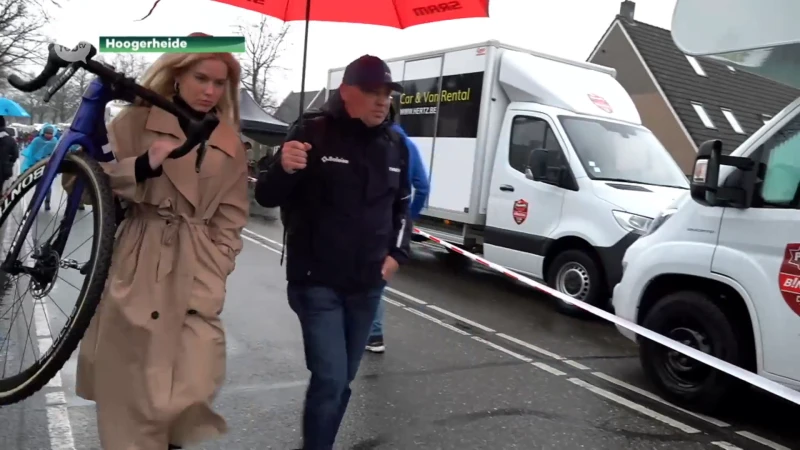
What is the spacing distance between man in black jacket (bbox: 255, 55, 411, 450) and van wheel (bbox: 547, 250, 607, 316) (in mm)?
5135

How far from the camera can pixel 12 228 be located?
2.70m

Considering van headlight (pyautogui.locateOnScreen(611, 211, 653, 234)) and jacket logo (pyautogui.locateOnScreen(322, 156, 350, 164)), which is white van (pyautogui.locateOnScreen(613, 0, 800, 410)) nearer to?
van headlight (pyautogui.locateOnScreen(611, 211, 653, 234))

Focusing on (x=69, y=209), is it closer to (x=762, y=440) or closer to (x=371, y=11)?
(x=371, y=11)

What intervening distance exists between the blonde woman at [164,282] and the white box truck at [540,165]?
5705 mm

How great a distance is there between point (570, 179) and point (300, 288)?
18.1ft

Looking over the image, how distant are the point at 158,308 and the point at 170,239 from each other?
24 centimetres

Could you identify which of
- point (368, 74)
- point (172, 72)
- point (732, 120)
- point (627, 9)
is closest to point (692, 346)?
point (368, 74)

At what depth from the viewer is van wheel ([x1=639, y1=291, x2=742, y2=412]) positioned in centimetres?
460

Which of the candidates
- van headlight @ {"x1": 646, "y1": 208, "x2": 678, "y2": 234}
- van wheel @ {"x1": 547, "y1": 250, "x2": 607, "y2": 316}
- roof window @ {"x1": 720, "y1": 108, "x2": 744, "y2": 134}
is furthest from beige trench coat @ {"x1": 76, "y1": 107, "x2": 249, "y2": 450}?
roof window @ {"x1": 720, "y1": 108, "x2": 744, "y2": 134}

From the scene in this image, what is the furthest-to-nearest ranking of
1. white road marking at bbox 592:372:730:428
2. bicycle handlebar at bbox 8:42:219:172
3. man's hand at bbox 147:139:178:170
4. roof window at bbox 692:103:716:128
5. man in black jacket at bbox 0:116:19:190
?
roof window at bbox 692:103:716:128, man in black jacket at bbox 0:116:19:190, white road marking at bbox 592:372:730:428, man's hand at bbox 147:139:178:170, bicycle handlebar at bbox 8:42:219:172

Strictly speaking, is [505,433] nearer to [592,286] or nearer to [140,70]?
[140,70]

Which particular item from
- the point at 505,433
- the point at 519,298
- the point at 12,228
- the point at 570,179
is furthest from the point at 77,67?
the point at 519,298

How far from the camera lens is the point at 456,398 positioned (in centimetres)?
482

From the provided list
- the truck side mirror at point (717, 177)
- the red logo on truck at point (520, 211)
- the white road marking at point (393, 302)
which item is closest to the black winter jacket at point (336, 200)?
the truck side mirror at point (717, 177)
